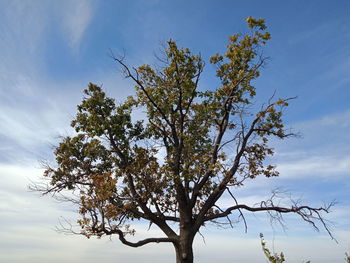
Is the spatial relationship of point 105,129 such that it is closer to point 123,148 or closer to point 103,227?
point 123,148

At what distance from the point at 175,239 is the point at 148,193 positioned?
10.0ft

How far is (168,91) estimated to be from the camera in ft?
71.6

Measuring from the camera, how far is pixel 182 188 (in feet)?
67.9

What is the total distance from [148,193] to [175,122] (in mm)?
4963

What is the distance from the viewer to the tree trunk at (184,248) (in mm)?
19344

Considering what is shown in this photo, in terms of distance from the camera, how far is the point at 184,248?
19531 millimetres

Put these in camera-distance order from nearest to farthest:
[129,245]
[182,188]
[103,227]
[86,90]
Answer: [103,227], [129,245], [182,188], [86,90]

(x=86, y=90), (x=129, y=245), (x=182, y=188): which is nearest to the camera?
(x=129, y=245)

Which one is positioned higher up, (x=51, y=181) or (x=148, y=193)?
(x=51, y=181)

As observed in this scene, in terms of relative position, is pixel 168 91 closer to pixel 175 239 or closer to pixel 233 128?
pixel 233 128

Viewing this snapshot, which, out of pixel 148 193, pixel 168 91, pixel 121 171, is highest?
pixel 168 91

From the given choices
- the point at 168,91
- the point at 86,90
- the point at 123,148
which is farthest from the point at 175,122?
the point at 86,90

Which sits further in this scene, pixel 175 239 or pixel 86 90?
pixel 86 90

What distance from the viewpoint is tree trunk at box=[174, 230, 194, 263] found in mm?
19344
